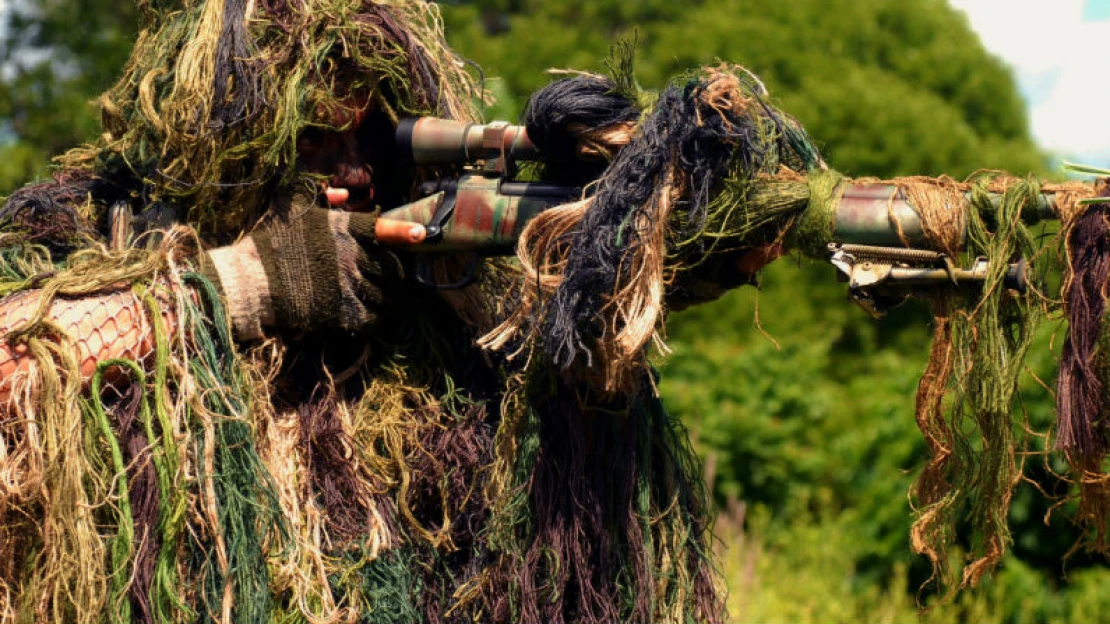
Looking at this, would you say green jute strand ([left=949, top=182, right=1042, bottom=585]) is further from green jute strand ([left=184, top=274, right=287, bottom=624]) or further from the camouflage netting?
green jute strand ([left=184, top=274, right=287, bottom=624])

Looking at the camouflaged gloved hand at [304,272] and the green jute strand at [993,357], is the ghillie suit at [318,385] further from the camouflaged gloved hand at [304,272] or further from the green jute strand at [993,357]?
the green jute strand at [993,357]

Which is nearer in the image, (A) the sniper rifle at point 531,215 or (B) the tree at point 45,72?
(A) the sniper rifle at point 531,215

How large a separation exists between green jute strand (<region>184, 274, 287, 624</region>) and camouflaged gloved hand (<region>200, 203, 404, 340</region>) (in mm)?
46

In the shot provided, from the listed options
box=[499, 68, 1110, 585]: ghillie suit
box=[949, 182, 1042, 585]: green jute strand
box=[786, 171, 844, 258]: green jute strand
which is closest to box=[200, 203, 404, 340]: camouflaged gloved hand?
box=[499, 68, 1110, 585]: ghillie suit

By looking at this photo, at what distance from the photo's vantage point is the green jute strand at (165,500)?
1756 mm

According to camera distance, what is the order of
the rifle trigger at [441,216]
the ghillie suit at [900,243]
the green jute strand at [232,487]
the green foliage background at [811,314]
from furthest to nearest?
1. the green foliage background at [811,314]
2. the rifle trigger at [441,216]
3. the green jute strand at [232,487]
4. the ghillie suit at [900,243]

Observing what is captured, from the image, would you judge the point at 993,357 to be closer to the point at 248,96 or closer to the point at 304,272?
the point at 304,272

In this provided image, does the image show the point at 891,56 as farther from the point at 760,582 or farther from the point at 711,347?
the point at 760,582

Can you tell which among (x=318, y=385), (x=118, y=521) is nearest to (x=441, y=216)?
(x=318, y=385)

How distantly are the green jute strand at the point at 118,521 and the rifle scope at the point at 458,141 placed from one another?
0.51m

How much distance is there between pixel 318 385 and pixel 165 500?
318 mm

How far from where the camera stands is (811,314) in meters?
8.08

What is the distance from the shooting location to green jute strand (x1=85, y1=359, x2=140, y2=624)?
1.73 meters

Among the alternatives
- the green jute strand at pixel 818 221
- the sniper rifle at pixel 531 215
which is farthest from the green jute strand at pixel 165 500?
the green jute strand at pixel 818 221
